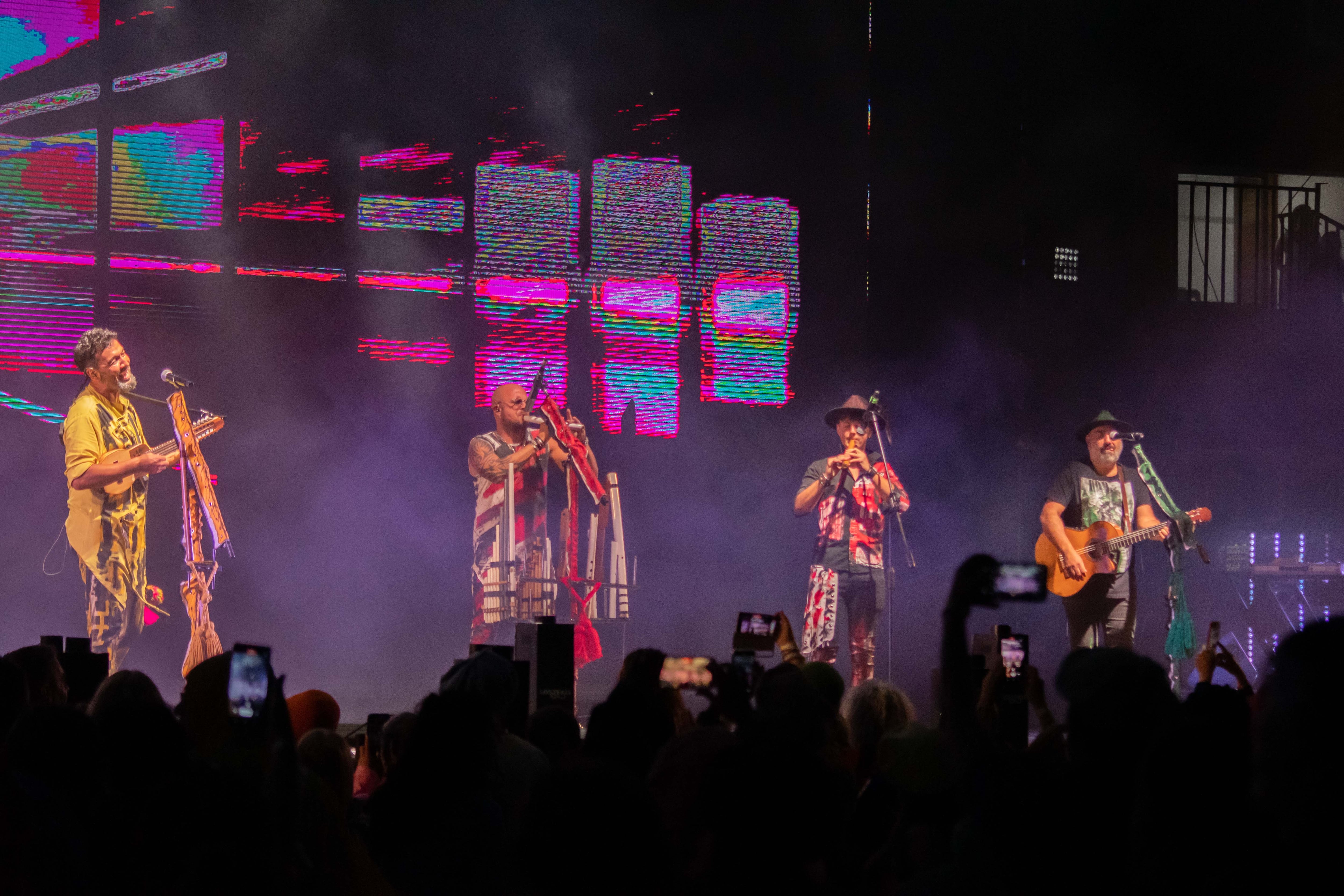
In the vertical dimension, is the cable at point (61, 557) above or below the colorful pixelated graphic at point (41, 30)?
below

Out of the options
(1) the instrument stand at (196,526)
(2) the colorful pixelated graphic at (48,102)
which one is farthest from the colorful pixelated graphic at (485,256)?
(1) the instrument stand at (196,526)

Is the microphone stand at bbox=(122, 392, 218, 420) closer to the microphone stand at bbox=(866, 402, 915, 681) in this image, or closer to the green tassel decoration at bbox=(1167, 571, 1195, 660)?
the microphone stand at bbox=(866, 402, 915, 681)

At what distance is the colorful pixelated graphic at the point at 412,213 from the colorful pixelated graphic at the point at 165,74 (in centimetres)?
131

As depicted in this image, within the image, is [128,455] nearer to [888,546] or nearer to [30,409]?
[30,409]

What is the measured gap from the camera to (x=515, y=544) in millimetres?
7531

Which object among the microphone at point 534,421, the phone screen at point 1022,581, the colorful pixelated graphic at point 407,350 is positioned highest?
the colorful pixelated graphic at point 407,350

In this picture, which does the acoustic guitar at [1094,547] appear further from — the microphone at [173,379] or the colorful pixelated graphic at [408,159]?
the microphone at [173,379]

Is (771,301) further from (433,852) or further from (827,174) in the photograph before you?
(433,852)

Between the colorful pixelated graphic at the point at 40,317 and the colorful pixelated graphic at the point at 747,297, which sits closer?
the colorful pixelated graphic at the point at 40,317

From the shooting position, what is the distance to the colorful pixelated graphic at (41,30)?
732cm

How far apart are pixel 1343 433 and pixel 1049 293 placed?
8.56 feet

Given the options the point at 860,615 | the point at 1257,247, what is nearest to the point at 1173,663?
the point at 860,615

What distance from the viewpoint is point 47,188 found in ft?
24.0

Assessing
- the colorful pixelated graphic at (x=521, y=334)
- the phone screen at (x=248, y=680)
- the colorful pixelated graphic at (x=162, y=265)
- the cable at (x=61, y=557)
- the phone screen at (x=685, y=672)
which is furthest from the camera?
the colorful pixelated graphic at (x=521, y=334)
